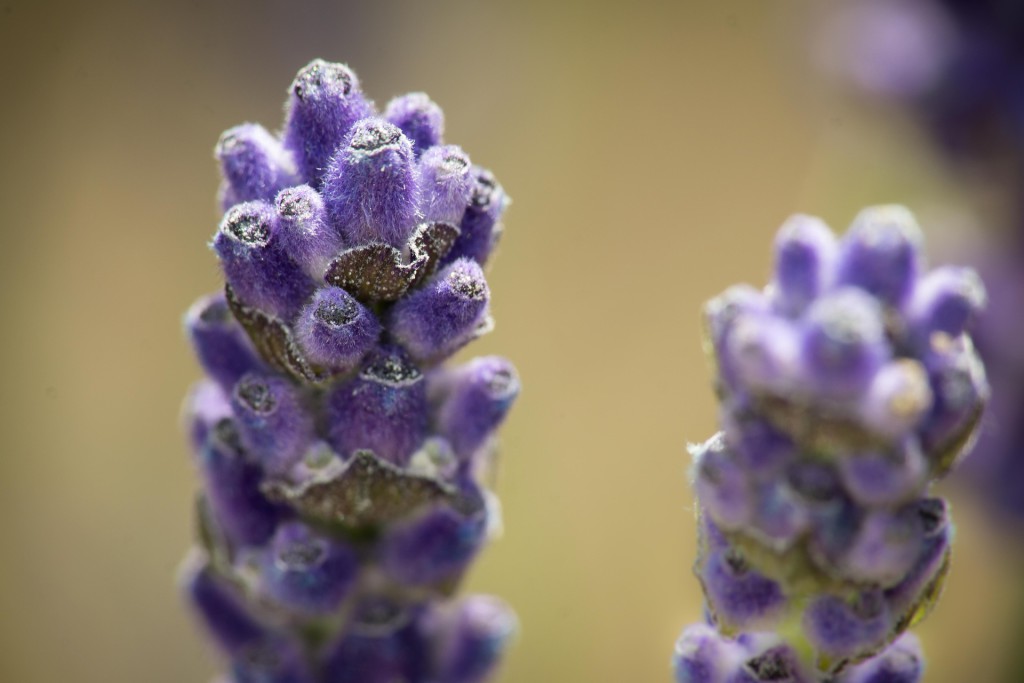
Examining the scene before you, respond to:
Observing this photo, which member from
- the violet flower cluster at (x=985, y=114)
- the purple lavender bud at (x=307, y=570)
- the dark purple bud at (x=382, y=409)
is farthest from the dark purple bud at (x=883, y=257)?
the violet flower cluster at (x=985, y=114)

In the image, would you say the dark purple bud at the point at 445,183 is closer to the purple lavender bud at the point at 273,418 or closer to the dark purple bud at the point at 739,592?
the purple lavender bud at the point at 273,418

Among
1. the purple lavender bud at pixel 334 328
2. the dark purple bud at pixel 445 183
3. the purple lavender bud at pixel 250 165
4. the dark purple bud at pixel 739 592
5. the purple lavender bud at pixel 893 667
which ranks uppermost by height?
the purple lavender bud at pixel 250 165

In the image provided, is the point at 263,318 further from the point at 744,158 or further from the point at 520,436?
the point at 744,158

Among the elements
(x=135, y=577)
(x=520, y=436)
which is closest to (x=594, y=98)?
(x=520, y=436)

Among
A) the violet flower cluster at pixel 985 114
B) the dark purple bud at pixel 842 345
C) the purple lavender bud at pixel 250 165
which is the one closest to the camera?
the dark purple bud at pixel 842 345

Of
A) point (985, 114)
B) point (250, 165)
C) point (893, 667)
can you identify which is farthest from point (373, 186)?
point (985, 114)

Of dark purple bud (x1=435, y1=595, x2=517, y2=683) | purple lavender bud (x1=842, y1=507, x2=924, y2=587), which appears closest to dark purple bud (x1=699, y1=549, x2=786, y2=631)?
purple lavender bud (x1=842, y1=507, x2=924, y2=587)
